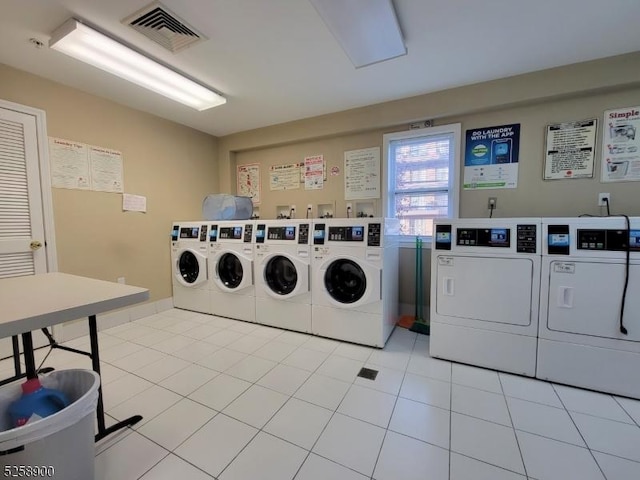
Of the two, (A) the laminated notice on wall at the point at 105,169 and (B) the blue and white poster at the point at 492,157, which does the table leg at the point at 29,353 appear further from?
(B) the blue and white poster at the point at 492,157

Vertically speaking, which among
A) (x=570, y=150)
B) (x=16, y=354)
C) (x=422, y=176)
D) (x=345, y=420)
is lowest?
(x=345, y=420)

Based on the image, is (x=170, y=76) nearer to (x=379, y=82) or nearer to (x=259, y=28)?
(x=259, y=28)

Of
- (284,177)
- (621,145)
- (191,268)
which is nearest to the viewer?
(621,145)

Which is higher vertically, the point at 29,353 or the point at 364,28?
the point at 364,28

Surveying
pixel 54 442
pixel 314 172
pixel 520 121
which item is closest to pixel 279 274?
pixel 314 172

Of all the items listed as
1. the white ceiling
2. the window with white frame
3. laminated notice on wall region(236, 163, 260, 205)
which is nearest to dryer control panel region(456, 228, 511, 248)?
the window with white frame

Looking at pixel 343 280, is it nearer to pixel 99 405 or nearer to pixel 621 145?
pixel 99 405

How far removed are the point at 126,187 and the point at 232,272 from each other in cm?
160

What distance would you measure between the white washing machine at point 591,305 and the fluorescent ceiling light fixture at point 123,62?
3316 mm

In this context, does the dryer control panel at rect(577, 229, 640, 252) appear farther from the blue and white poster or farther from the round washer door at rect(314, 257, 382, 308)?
the round washer door at rect(314, 257, 382, 308)

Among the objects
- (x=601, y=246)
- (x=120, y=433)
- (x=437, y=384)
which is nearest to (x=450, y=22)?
(x=601, y=246)

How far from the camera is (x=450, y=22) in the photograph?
6.23ft

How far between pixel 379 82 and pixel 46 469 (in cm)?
336

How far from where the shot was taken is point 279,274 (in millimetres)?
3072
